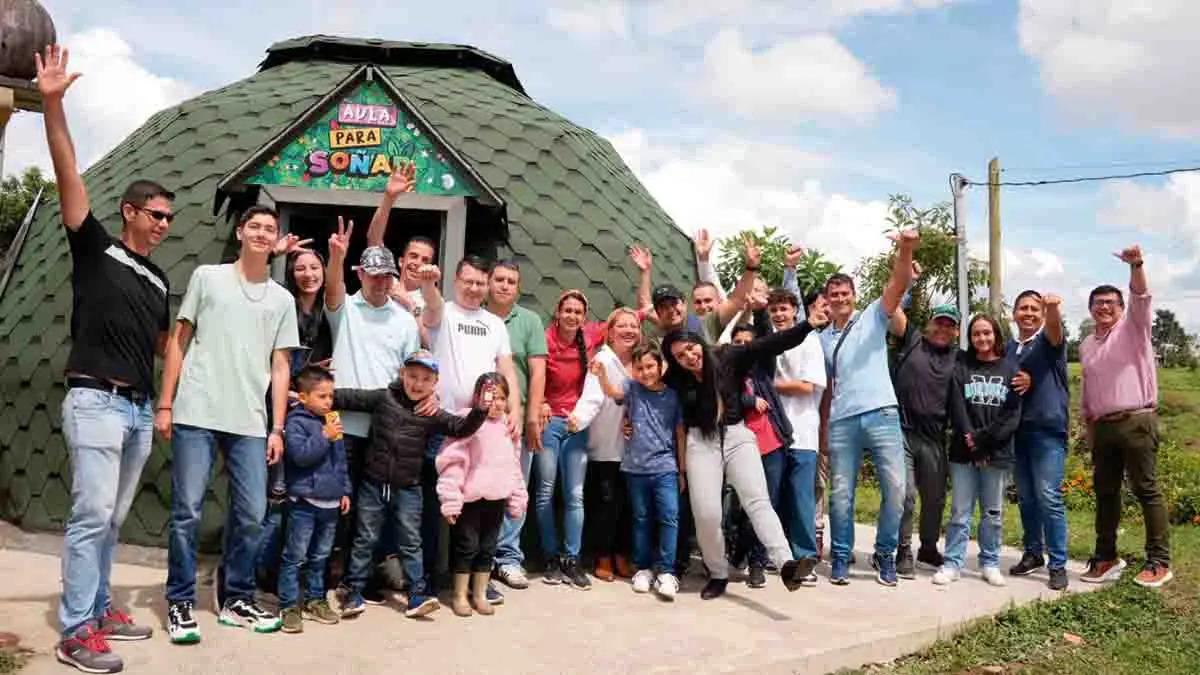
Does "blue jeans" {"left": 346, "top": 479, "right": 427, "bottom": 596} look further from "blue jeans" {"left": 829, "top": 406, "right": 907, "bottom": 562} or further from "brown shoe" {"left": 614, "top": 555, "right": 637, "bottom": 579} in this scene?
"blue jeans" {"left": 829, "top": 406, "right": 907, "bottom": 562}

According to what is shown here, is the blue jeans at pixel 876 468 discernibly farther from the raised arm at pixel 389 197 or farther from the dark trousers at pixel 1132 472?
the raised arm at pixel 389 197

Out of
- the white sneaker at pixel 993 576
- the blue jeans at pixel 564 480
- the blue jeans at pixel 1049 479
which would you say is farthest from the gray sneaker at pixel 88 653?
the blue jeans at pixel 1049 479

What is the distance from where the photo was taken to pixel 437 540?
15.7 feet

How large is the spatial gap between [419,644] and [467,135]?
4.04m

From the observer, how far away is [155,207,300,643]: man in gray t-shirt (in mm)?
3928

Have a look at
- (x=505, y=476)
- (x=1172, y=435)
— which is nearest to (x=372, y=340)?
(x=505, y=476)

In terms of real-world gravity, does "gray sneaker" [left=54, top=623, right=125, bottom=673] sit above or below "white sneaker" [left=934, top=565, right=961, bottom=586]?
below

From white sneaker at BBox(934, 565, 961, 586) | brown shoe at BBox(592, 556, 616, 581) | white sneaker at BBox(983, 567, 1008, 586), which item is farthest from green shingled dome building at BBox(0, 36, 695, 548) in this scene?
white sneaker at BBox(983, 567, 1008, 586)

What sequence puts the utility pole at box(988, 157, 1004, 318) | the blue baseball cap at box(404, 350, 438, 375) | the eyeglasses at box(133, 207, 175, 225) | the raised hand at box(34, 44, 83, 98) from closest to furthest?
the raised hand at box(34, 44, 83, 98) → the eyeglasses at box(133, 207, 175, 225) → the blue baseball cap at box(404, 350, 438, 375) → the utility pole at box(988, 157, 1004, 318)

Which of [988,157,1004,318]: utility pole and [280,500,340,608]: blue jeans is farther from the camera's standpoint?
[988,157,1004,318]: utility pole

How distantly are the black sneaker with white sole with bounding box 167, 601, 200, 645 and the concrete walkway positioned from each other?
5 centimetres

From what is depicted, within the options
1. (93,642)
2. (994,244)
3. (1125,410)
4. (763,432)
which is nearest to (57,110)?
(93,642)

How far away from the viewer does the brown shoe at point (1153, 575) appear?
5566mm

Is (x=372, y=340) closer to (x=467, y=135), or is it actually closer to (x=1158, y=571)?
(x=467, y=135)
